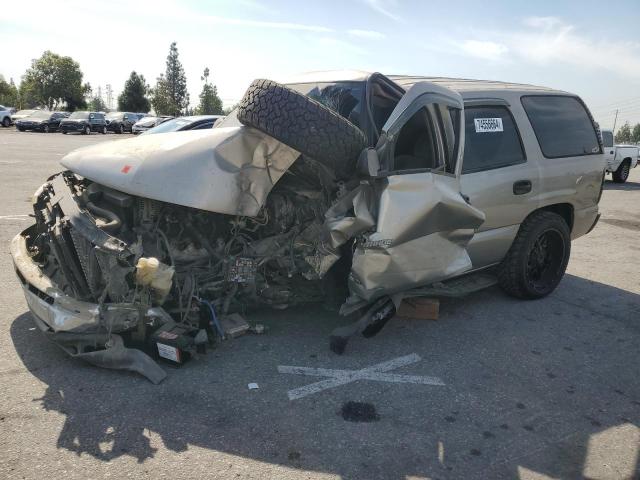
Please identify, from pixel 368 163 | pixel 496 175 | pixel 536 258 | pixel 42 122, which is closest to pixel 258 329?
pixel 368 163

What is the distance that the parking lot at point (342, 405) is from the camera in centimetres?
261

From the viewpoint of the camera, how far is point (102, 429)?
2758mm

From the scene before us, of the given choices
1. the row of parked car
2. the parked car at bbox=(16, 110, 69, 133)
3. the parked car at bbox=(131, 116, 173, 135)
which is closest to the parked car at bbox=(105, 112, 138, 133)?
the row of parked car

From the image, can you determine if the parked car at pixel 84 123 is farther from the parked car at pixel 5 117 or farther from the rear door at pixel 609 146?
the rear door at pixel 609 146

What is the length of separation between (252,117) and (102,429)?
2.12 metres

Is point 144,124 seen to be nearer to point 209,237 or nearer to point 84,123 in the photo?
point 84,123

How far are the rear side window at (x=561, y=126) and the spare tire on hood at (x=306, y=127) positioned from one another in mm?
2313

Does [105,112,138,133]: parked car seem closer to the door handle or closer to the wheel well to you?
the wheel well

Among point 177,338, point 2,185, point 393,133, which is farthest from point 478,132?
point 2,185

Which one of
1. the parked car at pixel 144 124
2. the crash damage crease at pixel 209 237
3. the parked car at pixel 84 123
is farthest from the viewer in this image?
the parked car at pixel 84 123

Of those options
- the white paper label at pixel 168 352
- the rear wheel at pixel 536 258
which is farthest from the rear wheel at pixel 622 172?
the white paper label at pixel 168 352

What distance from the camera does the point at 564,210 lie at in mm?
5301

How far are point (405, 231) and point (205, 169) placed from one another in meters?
1.44

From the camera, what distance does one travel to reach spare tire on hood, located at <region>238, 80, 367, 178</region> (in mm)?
3461
